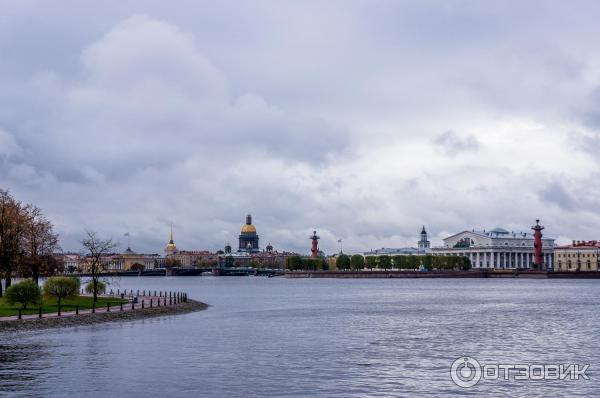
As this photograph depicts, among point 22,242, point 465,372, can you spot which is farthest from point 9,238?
point 465,372

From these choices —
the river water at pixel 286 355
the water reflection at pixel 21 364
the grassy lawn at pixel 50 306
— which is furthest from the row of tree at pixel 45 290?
the water reflection at pixel 21 364

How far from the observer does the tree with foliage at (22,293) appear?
59106mm

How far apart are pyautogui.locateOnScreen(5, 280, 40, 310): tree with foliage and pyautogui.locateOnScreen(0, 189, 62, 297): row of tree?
10887 mm

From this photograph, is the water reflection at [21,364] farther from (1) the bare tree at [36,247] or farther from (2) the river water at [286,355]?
(1) the bare tree at [36,247]

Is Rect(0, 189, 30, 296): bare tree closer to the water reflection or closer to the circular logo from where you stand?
the water reflection

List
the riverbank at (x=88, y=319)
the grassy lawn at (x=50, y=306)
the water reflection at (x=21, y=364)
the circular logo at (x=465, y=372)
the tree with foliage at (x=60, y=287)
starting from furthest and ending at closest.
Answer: the tree with foliage at (x=60, y=287), the grassy lawn at (x=50, y=306), the riverbank at (x=88, y=319), the circular logo at (x=465, y=372), the water reflection at (x=21, y=364)

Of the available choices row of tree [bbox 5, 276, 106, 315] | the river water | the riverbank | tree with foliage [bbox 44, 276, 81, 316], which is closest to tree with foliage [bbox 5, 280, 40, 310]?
row of tree [bbox 5, 276, 106, 315]

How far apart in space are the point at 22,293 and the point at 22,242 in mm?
22122

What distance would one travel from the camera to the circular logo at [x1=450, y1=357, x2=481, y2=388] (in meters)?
32.6

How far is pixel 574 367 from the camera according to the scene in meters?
36.8

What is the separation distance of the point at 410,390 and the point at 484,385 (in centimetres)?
328

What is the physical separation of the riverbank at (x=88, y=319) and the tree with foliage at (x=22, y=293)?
5323 millimetres

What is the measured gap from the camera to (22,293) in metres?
59.3

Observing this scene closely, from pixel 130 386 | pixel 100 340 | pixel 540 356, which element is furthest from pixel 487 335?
pixel 130 386
